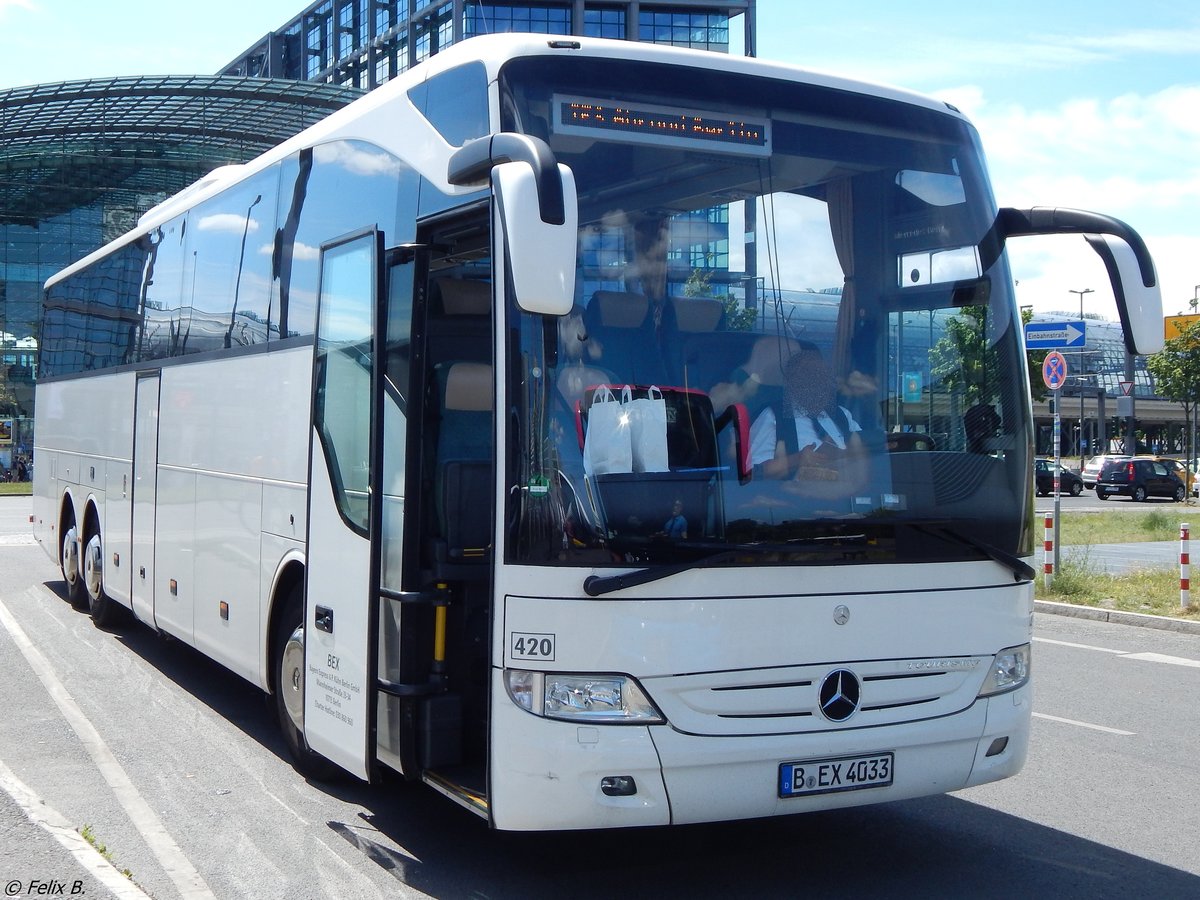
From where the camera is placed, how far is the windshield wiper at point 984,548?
16.8ft

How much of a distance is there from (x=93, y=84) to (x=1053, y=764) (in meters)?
38.7

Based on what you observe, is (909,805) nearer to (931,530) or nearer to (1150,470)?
(931,530)

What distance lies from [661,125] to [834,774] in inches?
102

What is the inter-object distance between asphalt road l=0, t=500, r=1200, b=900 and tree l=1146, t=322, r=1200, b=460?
4243 centimetres

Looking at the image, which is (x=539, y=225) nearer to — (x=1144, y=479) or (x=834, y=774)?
(x=834, y=774)

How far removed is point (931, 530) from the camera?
512cm

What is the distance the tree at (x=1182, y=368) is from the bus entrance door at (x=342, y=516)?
45393 millimetres

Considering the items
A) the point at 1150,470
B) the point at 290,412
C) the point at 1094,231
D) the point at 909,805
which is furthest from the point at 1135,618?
the point at 1150,470

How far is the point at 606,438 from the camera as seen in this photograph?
4.72 metres

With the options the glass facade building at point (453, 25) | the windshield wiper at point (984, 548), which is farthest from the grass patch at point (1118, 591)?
the glass facade building at point (453, 25)

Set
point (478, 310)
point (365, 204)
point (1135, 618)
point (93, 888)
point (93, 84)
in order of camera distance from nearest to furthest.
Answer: point (93, 888)
point (478, 310)
point (365, 204)
point (1135, 618)
point (93, 84)

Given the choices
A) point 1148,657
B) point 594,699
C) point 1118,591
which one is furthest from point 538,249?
point 1118,591

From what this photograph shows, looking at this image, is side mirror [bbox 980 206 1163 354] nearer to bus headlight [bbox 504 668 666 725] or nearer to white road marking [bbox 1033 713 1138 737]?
bus headlight [bbox 504 668 666 725]

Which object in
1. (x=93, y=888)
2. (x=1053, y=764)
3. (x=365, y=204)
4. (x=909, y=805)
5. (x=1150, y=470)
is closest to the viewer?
(x=93, y=888)
